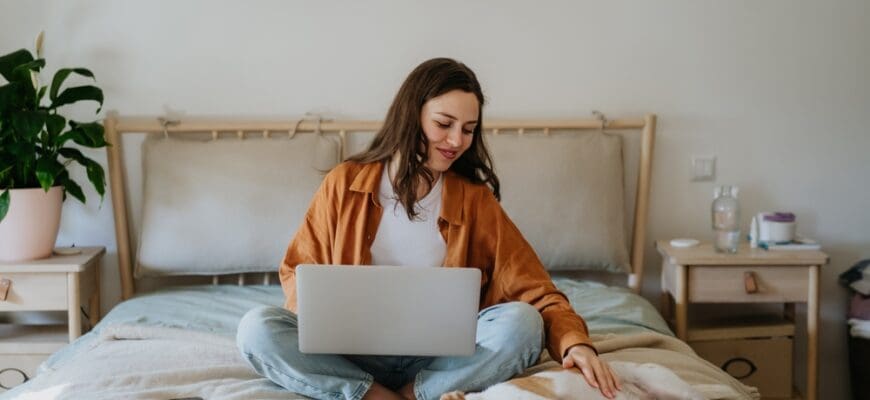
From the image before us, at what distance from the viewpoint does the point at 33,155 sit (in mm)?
2314

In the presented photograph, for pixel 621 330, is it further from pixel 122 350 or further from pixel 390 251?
pixel 122 350

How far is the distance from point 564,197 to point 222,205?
3.29 feet

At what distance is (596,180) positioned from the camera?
2.56 metres

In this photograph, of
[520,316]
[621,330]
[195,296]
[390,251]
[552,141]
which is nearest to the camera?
[520,316]

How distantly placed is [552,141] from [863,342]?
1.11 metres

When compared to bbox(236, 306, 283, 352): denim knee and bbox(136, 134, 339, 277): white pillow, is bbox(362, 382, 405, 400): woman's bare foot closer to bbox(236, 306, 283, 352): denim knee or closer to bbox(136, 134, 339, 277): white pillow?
bbox(236, 306, 283, 352): denim knee

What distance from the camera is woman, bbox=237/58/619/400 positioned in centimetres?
157

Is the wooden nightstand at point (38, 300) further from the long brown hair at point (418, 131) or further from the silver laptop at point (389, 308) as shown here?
the silver laptop at point (389, 308)

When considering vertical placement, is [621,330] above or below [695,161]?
below

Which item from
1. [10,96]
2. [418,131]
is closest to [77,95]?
[10,96]

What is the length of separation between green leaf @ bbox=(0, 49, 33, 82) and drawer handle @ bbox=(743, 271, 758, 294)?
2097 millimetres

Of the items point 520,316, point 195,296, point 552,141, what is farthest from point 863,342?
point 195,296

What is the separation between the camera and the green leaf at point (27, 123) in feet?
7.37

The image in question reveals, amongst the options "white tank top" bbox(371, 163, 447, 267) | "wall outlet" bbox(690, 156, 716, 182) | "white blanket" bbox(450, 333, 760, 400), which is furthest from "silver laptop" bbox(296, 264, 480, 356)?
"wall outlet" bbox(690, 156, 716, 182)
